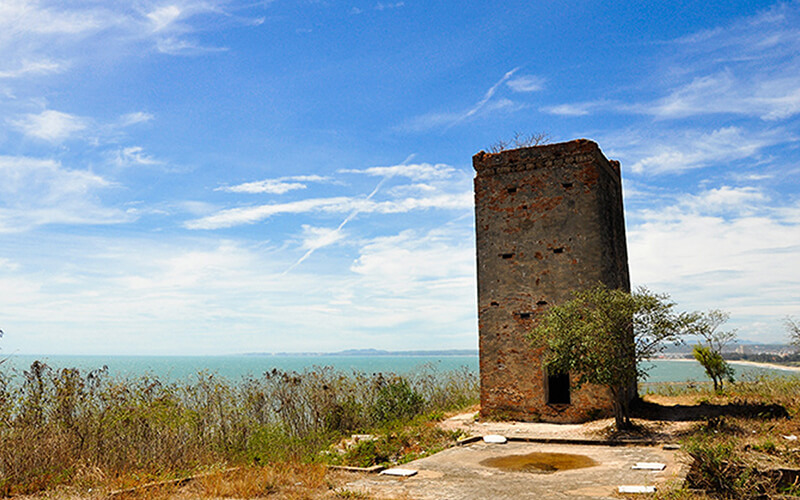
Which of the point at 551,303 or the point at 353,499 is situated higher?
the point at 551,303

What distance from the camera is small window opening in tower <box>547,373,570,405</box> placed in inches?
574

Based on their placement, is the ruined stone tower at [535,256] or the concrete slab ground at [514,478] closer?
the concrete slab ground at [514,478]

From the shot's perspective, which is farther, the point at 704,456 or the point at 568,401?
the point at 568,401

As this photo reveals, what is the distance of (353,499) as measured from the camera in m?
7.11

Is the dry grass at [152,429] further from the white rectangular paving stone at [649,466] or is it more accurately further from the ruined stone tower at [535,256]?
the white rectangular paving stone at [649,466]

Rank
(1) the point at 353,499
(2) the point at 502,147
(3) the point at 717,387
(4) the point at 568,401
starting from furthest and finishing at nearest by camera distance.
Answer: (3) the point at 717,387, (2) the point at 502,147, (4) the point at 568,401, (1) the point at 353,499

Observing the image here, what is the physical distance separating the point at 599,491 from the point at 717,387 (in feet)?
41.5

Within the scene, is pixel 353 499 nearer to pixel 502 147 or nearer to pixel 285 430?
pixel 285 430

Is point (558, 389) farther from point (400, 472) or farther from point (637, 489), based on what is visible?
point (637, 489)

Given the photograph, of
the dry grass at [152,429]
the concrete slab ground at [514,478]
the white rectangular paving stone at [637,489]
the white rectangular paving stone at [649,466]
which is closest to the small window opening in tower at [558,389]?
the dry grass at [152,429]

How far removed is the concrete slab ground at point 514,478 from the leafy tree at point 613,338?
5.92ft

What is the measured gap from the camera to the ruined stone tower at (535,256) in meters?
14.2

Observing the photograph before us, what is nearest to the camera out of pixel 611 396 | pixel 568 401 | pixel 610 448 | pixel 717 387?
pixel 610 448

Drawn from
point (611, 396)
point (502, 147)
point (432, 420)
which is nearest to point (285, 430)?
point (432, 420)
